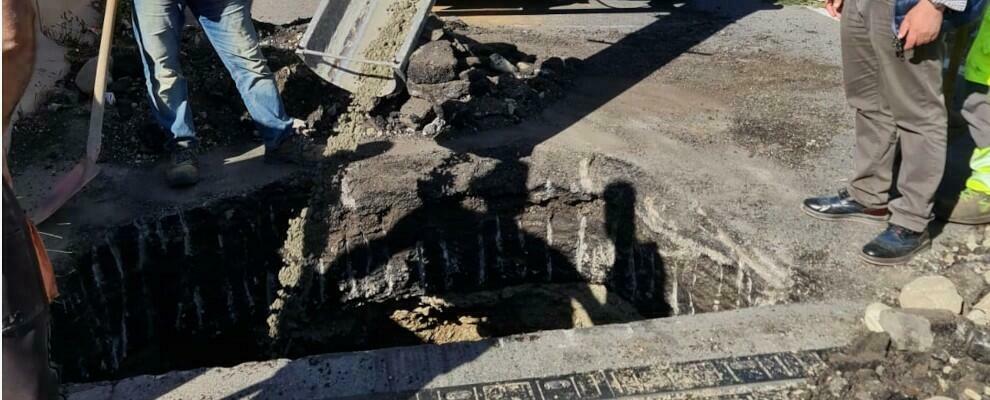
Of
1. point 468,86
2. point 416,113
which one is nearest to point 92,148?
point 416,113

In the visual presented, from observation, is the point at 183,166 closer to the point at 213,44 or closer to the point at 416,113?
the point at 213,44

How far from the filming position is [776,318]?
2.71 meters

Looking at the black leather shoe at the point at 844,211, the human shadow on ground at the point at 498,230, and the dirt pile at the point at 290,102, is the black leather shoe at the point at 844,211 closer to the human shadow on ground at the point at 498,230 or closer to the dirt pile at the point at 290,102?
the human shadow on ground at the point at 498,230

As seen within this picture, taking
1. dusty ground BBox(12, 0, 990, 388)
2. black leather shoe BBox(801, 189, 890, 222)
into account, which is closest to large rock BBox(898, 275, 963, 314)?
dusty ground BBox(12, 0, 990, 388)

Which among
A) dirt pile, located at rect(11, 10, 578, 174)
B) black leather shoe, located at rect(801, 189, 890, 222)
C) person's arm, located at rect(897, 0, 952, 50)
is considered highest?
person's arm, located at rect(897, 0, 952, 50)

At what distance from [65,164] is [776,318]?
11.0 ft

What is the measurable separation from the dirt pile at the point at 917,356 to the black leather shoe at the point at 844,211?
65cm

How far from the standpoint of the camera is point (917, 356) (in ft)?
8.18

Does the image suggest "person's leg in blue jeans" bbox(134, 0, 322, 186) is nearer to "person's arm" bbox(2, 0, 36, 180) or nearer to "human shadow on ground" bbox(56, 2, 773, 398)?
"human shadow on ground" bbox(56, 2, 773, 398)

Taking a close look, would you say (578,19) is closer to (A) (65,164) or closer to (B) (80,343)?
(A) (65,164)

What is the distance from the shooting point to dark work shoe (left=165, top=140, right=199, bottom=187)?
3785mm

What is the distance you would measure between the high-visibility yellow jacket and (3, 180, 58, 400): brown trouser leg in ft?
10.7

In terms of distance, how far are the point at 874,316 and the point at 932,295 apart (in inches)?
10.5

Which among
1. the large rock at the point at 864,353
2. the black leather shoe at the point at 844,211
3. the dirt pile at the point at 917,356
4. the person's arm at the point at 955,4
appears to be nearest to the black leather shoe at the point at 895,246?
the black leather shoe at the point at 844,211
